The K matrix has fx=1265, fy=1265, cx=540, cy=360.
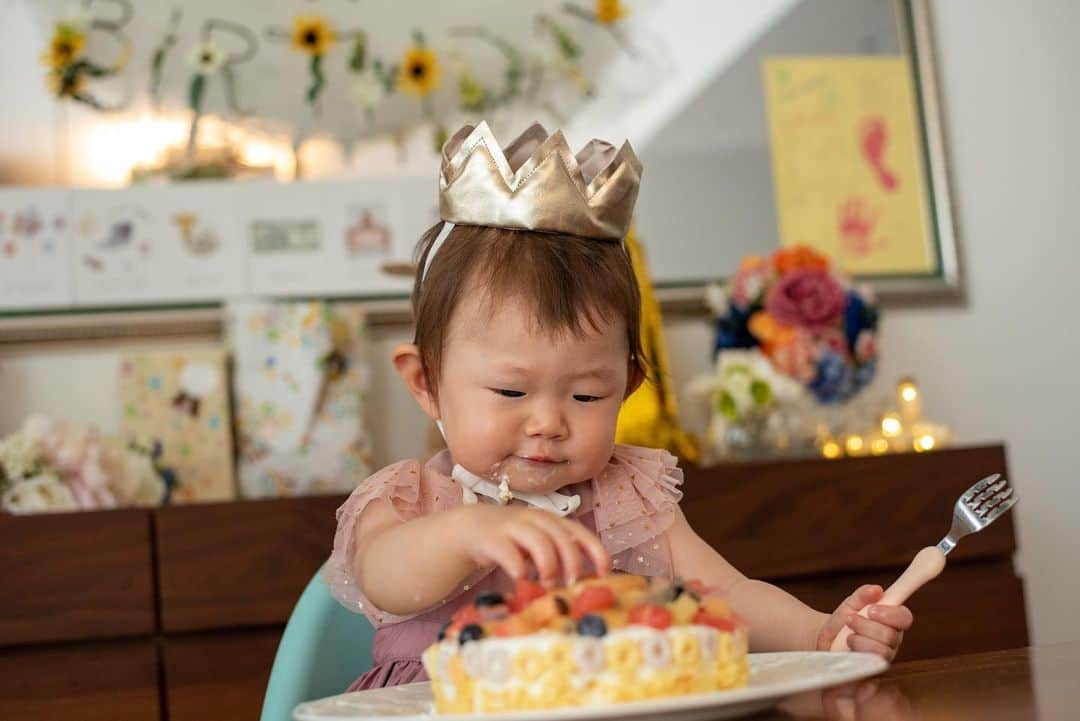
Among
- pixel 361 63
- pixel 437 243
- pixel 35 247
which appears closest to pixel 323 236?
pixel 361 63

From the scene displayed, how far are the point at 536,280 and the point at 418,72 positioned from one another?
1.48 meters

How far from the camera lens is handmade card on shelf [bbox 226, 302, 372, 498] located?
213 cm

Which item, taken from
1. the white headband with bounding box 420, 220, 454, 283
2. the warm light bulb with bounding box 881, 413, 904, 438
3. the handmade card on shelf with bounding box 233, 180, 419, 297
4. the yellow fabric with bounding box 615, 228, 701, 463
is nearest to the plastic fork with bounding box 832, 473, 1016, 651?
the white headband with bounding box 420, 220, 454, 283

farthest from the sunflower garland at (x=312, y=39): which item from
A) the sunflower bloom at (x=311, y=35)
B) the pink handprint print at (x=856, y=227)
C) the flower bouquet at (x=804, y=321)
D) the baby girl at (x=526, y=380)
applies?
the baby girl at (x=526, y=380)

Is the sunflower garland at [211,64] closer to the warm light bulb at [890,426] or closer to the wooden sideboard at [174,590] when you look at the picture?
the wooden sideboard at [174,590]

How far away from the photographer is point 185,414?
2176mm

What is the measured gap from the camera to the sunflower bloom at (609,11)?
2510 millimetres

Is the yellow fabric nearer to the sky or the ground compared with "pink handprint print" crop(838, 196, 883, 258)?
nearer to the ground

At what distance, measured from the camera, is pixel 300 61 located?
93.4 inches

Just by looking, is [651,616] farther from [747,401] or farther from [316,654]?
[747,401]

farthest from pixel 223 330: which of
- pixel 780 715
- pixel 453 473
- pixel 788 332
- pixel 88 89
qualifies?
pixel 780 715

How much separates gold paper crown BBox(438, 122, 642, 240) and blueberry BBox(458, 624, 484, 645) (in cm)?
47

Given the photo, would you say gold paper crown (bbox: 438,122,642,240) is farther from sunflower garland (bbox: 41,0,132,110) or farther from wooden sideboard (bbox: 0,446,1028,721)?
sunflower garland (bbox: 41,0,132,110)

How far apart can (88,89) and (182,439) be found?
2.17 ft
